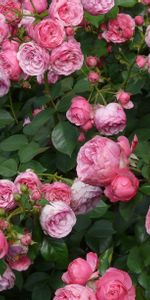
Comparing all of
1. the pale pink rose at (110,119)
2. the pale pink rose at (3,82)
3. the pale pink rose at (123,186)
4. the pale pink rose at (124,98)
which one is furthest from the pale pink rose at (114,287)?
the pale pink rose at (3,82)

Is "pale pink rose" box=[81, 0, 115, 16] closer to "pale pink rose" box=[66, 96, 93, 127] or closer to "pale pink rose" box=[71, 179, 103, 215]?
"pale pink rose" box=[66, 96, 93, 127]

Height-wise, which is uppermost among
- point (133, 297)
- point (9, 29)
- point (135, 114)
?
point (9, 29)

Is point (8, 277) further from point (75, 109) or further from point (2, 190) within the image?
point (75, 109)

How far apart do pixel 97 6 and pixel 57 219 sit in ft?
2.58

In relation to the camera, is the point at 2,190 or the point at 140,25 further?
the point at 140,25

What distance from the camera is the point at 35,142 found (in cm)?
200

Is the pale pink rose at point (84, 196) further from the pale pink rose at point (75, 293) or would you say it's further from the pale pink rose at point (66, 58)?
the pale pink rose at point (66, 58)

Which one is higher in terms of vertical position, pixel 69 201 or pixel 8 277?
pixel 69 201

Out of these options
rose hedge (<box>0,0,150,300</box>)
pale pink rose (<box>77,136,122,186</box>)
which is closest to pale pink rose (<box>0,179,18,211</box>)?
rose hedge (<box>0,0,150,300</box>)

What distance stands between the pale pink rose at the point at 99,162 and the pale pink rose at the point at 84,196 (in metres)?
0.10

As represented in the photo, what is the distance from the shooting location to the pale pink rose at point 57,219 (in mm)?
1534

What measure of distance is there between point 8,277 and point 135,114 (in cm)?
82

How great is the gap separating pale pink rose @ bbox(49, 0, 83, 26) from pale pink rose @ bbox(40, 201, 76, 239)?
65 cm

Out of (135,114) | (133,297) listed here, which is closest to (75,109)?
(135,114)
